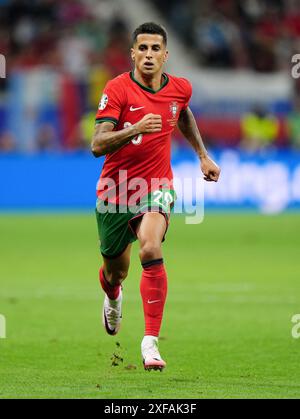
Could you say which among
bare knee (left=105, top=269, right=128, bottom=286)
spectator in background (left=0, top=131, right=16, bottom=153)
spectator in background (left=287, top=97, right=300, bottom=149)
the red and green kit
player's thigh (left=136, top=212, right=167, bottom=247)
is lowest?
bare knee (left=105, top=269, right=128, bottom=286)

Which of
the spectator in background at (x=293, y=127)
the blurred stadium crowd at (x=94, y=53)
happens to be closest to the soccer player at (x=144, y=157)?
the blurred stadium crowd at (x=94, y=53)

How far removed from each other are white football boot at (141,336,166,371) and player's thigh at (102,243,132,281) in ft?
4.20

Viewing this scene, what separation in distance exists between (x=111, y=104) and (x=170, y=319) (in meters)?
3.43

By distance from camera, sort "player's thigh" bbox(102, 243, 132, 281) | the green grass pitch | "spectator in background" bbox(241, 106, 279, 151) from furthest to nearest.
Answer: "spectator in background" bbox(241, 106, 279, 151), "player's thigh" bbox(102, 243, 132, 281), the green grass pitch

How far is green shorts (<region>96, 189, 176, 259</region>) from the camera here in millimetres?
8055

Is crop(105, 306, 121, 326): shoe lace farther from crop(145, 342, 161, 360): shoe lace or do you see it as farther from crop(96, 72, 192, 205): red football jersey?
crop(145, 342, 161, 360): shoe lace

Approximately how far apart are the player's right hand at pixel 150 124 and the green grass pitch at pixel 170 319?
5.54 ft

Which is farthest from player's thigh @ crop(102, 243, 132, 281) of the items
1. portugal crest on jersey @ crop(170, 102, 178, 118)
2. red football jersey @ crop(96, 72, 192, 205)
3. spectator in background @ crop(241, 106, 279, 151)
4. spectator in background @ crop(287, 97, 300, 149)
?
spectator in background @ crop(287, 97, 300, 149)

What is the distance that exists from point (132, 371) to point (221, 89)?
75.4ft

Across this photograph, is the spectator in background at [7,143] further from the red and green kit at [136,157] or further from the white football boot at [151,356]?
the white football boot at [151,356]

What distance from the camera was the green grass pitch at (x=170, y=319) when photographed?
7.12 meters

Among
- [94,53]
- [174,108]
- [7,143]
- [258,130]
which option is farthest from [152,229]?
[94,53]

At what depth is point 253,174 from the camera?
22.9 m
